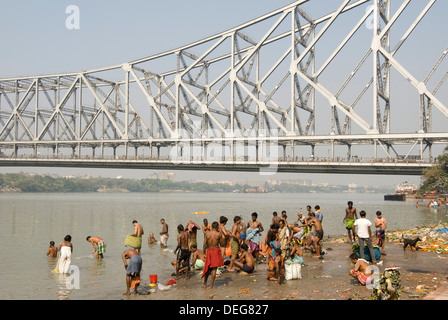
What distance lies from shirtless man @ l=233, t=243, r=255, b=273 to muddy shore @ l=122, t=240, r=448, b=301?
0.18 metres

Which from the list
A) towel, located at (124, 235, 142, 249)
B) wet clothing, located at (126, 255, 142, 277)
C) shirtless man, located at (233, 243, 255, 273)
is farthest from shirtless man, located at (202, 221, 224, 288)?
towel, located at (124, 235, 142, 249)

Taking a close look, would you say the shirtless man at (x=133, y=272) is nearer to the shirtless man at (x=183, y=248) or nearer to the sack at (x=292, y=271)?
the shirtless man at (x=183, y=248)

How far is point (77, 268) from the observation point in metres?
16.7

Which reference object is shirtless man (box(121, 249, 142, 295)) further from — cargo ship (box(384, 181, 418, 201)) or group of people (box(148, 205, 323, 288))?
cargo ship (box(384, 181, 418, 201))

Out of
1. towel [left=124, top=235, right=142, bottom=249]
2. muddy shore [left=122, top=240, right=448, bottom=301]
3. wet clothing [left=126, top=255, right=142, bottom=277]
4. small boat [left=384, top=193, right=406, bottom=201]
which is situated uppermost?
towel [left=124, top=235, right=142, bottom=249]

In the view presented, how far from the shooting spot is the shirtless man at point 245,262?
13.4m

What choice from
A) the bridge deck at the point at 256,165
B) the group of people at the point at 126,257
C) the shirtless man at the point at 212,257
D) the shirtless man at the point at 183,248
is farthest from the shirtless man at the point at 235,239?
the bridge deck at the point at 256,165

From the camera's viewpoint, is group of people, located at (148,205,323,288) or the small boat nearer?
group of people, located at (148,205,323,288)

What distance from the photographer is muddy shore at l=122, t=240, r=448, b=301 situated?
10.5 meters

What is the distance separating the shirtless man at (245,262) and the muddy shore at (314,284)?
0.18m

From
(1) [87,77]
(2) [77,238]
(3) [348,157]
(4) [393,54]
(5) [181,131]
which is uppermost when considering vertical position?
(1) [87,77]

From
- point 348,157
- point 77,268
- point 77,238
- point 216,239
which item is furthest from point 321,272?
point 348,157
